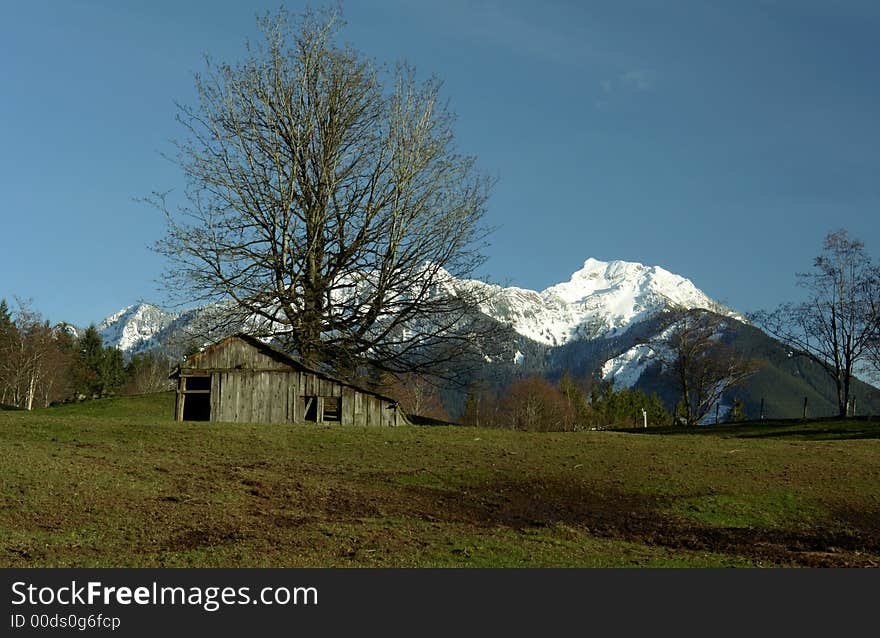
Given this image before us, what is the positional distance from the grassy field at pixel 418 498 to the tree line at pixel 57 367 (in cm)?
6488

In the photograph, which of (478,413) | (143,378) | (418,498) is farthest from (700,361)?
(143,378)

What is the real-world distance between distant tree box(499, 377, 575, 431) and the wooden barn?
292 ft

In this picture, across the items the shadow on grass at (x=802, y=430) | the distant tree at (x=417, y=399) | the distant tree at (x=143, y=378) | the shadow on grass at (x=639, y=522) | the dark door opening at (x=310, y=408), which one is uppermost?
the distant tree at (x=143, y=378)

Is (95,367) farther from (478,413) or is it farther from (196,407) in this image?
(196,407)

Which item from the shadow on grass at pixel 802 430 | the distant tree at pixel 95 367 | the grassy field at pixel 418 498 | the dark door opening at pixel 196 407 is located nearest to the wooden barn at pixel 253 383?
the dark door opening at pixel 196 407

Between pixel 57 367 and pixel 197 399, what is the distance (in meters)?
79.1

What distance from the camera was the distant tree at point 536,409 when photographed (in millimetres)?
137625

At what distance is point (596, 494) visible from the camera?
66.2 ft

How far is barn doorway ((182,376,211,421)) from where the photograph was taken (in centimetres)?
3906

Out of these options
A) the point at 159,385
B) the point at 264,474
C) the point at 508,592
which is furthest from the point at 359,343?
the point at 159,385

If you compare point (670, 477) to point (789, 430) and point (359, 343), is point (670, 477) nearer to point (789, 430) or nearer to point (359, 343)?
point (359, 343)

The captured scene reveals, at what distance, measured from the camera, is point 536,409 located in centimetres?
14150

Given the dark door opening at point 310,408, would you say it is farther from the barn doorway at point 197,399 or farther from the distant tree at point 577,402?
the distant tree at point 577,402

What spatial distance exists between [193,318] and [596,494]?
23571 mm
